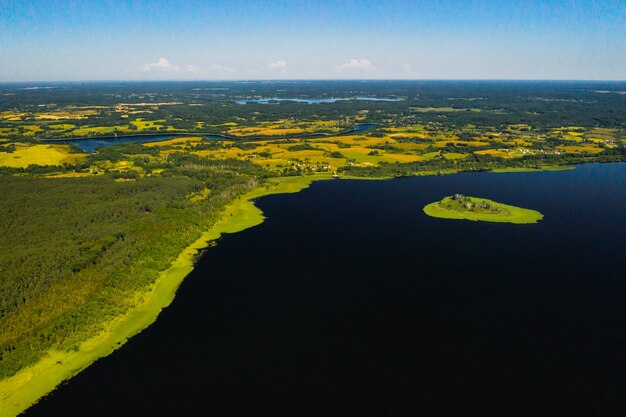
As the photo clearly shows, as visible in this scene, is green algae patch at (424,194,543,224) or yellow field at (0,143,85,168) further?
yellow field at (0,143,85,168)

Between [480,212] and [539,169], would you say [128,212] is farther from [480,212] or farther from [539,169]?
[539,169]

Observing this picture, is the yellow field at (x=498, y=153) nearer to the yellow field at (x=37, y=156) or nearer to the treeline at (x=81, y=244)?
the treeline at (x=81, y=244)

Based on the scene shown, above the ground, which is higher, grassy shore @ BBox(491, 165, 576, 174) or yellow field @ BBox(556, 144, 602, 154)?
yellow field @ BBox(556, 144, 602, 154)

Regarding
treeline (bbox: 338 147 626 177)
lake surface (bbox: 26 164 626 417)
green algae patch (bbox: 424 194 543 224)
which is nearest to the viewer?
lake surface (bbox: 26 164 626 417)

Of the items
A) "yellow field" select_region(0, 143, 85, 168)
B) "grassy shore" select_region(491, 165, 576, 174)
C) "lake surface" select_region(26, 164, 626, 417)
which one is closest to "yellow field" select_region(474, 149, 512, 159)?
"grassy shore" select_region(491, 165, 576, 174)

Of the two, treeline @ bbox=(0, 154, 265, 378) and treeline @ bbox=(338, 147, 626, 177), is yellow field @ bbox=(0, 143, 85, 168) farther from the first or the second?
treeline @ bbox=(338, 147, 626, 177)

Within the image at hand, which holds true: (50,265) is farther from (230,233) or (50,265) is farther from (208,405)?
(208,405)

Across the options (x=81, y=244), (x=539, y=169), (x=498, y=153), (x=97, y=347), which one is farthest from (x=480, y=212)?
(x=498, y=153)

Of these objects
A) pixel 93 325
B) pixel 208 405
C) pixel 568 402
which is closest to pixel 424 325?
pixel 568 402
